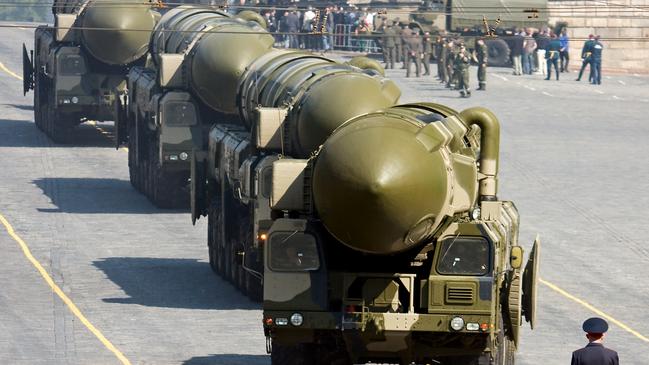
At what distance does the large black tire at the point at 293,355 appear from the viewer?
78.6ft

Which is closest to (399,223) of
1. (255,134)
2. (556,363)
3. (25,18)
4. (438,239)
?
(438,239)

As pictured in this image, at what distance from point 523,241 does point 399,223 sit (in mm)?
17830

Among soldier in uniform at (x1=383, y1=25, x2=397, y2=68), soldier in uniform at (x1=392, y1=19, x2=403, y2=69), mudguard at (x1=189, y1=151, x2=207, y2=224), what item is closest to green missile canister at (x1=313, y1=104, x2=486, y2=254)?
mudguard at (x1=189, y1=151, x2=207, y2=224)

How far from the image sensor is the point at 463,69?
6425 centimetres

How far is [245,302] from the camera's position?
32000mm

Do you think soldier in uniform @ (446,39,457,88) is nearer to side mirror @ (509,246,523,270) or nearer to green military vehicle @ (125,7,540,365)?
green military vehicle @ (125,7,540,365)

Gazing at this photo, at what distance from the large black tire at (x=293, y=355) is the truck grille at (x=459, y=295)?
2214 mm

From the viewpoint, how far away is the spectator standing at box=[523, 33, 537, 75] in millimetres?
74744

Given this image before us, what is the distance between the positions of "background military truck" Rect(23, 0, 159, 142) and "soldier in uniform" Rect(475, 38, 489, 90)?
18.2m

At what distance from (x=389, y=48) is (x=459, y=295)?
5061 centimetres

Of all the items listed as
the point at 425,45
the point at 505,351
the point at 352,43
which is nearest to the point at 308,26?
the point at 352,43

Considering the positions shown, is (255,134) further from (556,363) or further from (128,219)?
(128,219)

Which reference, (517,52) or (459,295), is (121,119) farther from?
(517,52)

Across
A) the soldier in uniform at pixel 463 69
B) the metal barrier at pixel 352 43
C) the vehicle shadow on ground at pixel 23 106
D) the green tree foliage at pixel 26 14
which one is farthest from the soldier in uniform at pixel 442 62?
the green tree foliage at pixel 26 14
